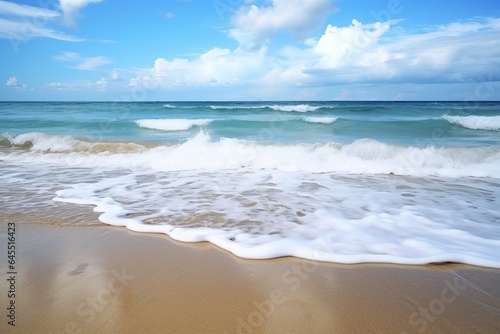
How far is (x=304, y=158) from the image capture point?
29.0 ft

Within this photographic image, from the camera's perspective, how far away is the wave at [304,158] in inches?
309

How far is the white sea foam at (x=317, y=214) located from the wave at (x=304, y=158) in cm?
105

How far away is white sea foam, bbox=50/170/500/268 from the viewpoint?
129 inches

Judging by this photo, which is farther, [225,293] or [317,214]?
[317,214]

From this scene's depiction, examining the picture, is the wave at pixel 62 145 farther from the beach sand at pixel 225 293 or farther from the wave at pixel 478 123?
the wave at pixel 478 123

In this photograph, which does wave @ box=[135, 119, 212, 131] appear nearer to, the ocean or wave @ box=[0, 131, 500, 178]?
the ocean

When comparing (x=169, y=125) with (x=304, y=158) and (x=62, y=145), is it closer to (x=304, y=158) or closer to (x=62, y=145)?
(x=62, y=145)

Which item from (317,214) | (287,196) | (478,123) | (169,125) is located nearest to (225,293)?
(317,214)

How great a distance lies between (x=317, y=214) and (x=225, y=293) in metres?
2.29

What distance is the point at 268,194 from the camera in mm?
5484

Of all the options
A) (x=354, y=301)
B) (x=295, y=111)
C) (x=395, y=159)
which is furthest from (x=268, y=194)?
(x=295, y=111)

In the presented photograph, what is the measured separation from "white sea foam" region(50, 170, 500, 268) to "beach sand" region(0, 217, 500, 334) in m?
0.26

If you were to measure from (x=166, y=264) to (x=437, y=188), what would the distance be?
554cm

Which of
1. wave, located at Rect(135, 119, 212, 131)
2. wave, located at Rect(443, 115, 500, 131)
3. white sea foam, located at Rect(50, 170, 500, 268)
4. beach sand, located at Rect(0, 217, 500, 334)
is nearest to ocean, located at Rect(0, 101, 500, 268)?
white sea foam, located at Rect(50, 170, 500, 268)
